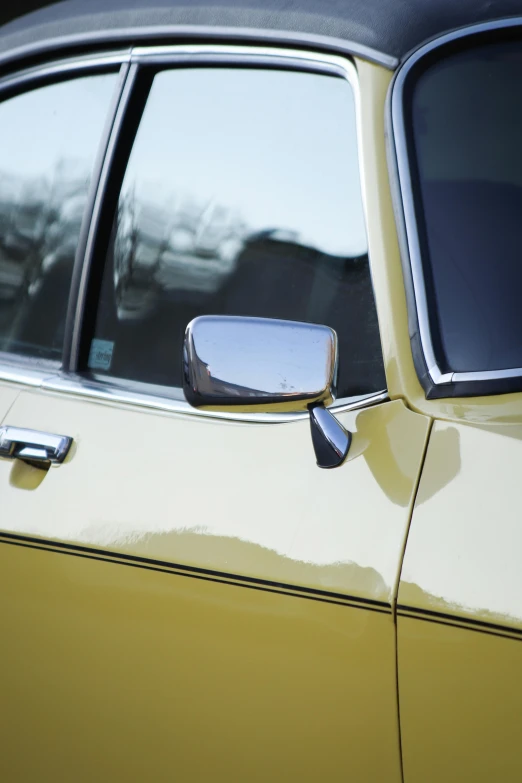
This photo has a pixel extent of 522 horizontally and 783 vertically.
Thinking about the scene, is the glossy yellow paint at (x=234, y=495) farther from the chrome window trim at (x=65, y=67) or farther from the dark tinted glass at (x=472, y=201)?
the chrome window trim at (x=65, y=67)

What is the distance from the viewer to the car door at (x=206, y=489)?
1.29 m

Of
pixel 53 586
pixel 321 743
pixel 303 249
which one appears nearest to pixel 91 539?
pixel 53 586

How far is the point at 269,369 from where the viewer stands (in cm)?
136

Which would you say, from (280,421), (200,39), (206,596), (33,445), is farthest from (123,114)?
(206,596)

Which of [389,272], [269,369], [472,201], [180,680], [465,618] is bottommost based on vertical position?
[180,680]

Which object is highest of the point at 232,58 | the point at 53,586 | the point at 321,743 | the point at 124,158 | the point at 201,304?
the point at 232,58

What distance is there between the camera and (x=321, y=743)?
1277mm

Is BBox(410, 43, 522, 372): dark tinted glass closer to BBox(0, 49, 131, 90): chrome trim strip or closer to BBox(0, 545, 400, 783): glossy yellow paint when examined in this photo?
BBox(0, 545, 400, 783): glossy yellow paint

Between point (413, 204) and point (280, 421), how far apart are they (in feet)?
1.31

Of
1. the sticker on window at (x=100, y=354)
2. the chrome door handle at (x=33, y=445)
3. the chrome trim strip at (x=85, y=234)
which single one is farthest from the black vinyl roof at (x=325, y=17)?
the chrome door handle at (x=33, y=445)

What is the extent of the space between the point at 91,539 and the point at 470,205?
0.81 m

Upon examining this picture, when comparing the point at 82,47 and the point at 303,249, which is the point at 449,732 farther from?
the point at 82,47

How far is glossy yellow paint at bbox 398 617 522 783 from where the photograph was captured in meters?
1.12

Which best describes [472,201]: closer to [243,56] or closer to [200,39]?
[243,56]
